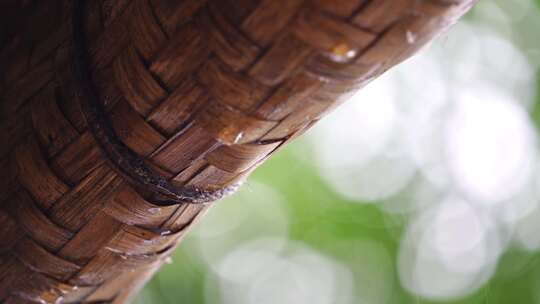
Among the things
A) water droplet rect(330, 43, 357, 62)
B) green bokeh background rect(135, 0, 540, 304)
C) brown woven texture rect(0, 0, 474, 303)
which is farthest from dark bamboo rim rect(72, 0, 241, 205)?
green bokeh background rect(135, 0, 540, 304)

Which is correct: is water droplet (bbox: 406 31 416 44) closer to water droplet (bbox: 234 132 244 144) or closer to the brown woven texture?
the brown woven texture

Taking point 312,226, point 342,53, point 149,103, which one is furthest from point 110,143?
point 312,226

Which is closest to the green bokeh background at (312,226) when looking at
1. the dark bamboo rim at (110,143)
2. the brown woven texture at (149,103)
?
the brown woven texture at (149,103)

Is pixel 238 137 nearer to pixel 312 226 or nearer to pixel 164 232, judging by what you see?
pixel 164 232

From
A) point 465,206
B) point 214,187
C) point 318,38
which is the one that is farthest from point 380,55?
point 465,206

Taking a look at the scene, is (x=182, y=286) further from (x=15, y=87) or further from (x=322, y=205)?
(x=15, y=87)

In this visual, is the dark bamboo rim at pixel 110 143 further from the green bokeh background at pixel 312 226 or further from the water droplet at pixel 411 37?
the green bokeh background at pixel 312 226
